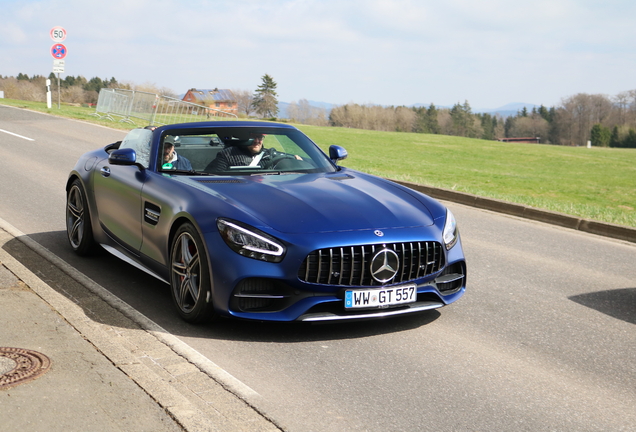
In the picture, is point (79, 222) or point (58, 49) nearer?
point (79, 222)

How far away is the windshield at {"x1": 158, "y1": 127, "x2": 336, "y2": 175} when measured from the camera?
6.46 meters

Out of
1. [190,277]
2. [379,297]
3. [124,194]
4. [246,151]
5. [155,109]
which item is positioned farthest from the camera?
[155,109]

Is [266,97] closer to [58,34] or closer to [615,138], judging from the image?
[615,138]

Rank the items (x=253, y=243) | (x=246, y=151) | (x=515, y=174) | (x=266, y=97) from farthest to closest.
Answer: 1. (x=266, y=97)
2. (x=515, y=174)
3. (x=246, y=151)
4. (x=253, y=243)

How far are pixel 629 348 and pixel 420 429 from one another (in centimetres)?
228

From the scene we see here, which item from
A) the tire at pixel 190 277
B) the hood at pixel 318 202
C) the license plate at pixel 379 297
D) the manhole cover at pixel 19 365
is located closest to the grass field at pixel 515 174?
the hood at pixel 318 202

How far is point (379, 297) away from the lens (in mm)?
5141

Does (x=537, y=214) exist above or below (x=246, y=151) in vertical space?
below

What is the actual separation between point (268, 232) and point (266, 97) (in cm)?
14839

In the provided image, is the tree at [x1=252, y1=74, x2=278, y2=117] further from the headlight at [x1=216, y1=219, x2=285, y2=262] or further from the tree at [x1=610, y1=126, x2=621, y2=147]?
the headlight at [x1=216, y1=219, x2=285, y2=262]

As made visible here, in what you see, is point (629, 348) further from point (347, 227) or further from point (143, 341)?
point (143, 341)

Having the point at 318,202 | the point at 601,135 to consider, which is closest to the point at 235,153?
the point at 318,202

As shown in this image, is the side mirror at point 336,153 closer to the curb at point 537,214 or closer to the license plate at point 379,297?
the license plate at point 379,297

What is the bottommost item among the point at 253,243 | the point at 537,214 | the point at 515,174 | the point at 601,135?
the point at 515,174
